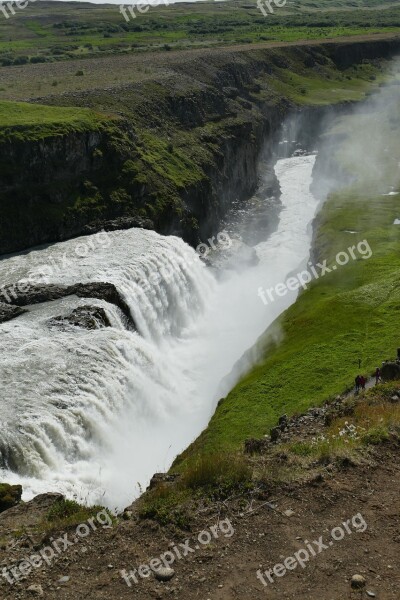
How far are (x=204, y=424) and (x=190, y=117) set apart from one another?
218 ft

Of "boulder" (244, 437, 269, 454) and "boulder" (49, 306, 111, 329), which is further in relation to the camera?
"boulder" (49, 306, 111, 329)

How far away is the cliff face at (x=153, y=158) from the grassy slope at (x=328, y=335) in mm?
17846

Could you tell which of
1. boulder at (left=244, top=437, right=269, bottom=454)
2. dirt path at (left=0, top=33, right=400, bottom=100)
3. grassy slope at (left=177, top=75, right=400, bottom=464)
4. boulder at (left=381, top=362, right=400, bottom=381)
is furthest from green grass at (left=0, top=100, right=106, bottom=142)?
boulder at (left=244, top=437, right=269, bottom=454)

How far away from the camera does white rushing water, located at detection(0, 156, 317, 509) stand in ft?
112

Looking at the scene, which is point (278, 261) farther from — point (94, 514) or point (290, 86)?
point (290, 86)

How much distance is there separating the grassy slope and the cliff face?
17846 mm

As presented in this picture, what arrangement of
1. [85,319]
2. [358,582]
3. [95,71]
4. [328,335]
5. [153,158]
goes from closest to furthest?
[358,582] → [85,319] → [328,335] → [153,158] → [95,71]

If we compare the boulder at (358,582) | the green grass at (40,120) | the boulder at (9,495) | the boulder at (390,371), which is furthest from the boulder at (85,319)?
the boulder at (358,582)

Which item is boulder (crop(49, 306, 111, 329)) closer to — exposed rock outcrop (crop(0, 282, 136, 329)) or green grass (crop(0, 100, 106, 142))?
exposed rock outcrop (crop(0, 282, 136, 329))

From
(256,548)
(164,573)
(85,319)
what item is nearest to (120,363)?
(85,319)

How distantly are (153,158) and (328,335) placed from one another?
39769 millimetres

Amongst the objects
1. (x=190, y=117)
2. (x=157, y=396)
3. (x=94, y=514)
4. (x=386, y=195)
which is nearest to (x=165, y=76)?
(x=190, y=117)

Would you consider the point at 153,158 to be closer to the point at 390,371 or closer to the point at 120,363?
the point at 120,363

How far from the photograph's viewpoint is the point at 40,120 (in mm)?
66750
